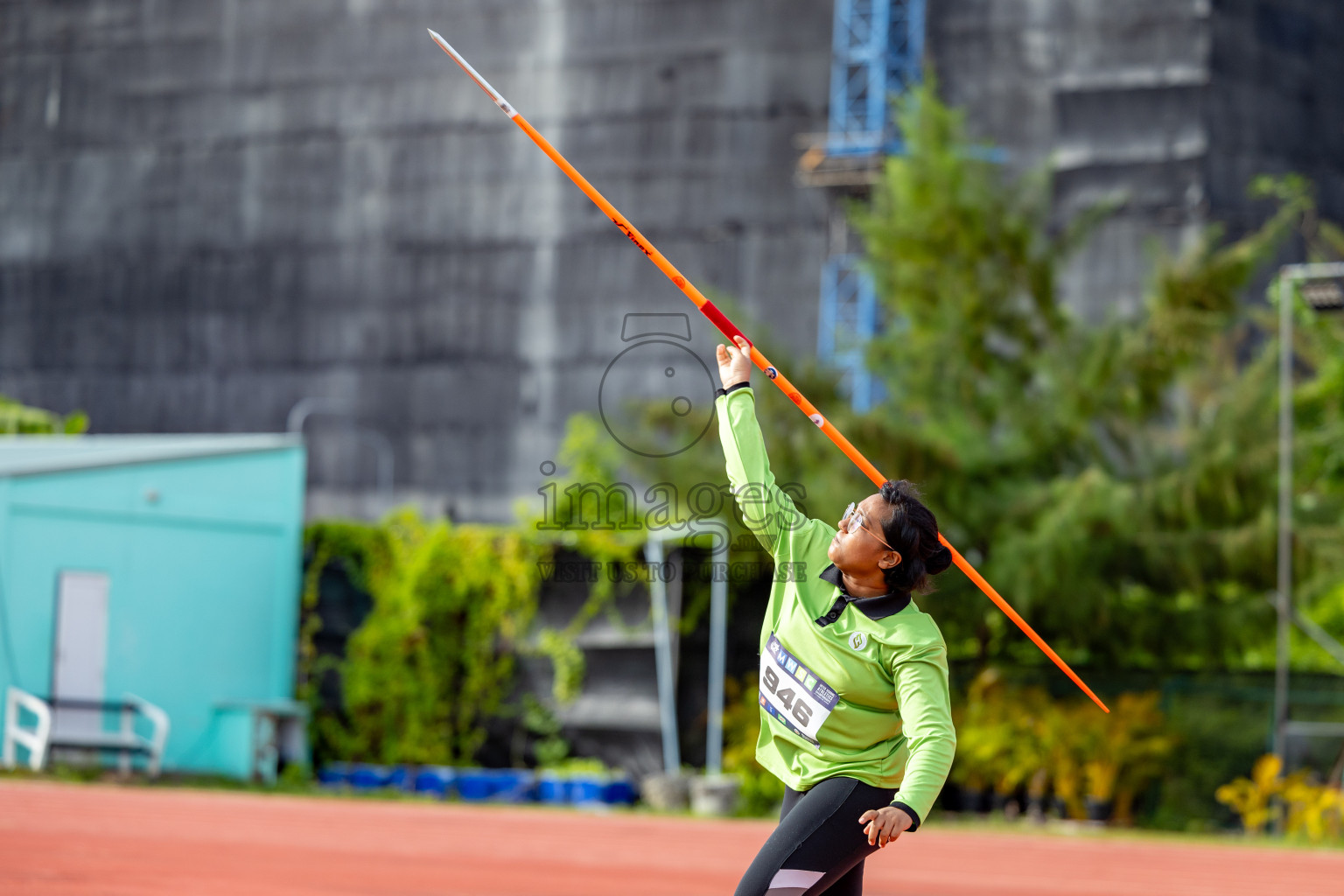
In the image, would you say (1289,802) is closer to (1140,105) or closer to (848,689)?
(1140,105)

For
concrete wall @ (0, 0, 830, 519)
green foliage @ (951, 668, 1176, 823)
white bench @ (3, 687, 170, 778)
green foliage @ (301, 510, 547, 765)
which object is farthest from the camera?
A: concrete wall @ (0, 0, 830, 519)

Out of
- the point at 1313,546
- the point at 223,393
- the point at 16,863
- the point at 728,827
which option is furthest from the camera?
the point at 223,393

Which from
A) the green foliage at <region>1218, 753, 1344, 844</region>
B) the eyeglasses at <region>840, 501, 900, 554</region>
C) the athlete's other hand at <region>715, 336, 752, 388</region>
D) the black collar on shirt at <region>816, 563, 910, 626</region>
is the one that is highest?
the athlete's other hand at <region>715, 336, 752, 388</region>

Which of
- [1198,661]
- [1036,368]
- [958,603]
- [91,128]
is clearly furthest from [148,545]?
[91,128]

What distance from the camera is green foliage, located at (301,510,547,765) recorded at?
57.9ft

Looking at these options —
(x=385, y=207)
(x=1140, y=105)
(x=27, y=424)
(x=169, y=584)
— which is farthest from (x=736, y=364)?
(x=385, y=207)

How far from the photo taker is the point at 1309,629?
52.9 feet

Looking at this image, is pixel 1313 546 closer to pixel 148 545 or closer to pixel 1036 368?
pixel 1036 368

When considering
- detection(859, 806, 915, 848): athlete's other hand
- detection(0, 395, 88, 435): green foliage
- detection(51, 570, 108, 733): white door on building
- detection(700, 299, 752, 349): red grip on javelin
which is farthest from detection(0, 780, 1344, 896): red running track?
detection(0, 395, 88, 435): green foliage

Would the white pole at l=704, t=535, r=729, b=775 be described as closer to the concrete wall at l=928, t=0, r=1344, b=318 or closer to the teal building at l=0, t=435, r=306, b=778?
the teal building at l=0, t=435, r=306, b=778

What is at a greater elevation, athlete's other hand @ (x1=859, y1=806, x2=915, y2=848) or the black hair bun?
the black hair bun

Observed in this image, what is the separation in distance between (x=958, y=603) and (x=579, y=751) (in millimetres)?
4453

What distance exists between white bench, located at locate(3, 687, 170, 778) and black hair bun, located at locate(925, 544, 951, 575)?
44.5 ft

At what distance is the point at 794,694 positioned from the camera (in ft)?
13.0
